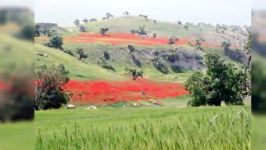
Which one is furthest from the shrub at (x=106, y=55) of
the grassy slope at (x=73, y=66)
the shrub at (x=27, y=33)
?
the shrub at (x=27, y=33)

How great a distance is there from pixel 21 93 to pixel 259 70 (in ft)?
1.48

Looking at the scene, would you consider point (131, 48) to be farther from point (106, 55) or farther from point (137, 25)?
point (137, 25)

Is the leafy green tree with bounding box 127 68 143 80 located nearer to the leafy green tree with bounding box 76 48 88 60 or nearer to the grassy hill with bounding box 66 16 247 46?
the leafy green tree with bounding box 76 48 88 60

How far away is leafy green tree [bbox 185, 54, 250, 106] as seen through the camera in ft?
42.5

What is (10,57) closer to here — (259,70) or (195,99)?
(259,70)

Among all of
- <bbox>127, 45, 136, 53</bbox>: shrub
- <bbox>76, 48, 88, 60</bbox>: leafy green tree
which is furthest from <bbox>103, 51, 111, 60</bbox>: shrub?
<bbox>76, 48, 88, 60</bbox>: leafy green tree

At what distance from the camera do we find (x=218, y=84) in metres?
14.6

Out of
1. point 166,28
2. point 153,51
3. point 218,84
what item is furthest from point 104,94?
point 166,28

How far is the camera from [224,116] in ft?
5.46

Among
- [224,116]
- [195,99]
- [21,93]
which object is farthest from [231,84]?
[21,93]

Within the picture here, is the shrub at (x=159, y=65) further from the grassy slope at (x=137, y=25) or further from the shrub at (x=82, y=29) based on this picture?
the shrub at (x=82, y=29)

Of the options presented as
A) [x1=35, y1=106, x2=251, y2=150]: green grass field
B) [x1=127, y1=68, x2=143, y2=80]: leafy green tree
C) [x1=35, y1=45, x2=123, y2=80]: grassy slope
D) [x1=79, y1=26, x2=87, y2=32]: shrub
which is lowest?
[x1=127, y1=68, x2=143, y2=80]: leafy green tree

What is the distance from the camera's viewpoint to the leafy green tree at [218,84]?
1294cm

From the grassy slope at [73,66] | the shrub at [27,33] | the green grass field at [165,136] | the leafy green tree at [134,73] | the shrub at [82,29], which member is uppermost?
the shrub at [82,29]
